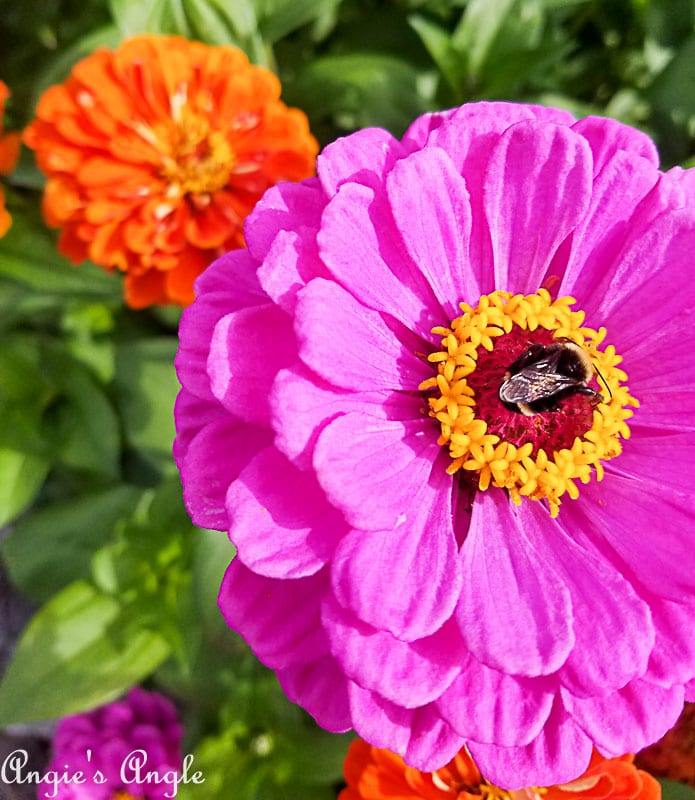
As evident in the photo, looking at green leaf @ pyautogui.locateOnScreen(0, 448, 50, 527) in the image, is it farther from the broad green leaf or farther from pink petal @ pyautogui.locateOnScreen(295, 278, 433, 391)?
the broad green leaf

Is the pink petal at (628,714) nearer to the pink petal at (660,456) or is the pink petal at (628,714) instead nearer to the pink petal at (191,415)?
the pink petal at (660,456)

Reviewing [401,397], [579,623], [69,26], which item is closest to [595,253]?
[401,397]

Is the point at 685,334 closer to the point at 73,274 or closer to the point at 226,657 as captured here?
the point at 226,657

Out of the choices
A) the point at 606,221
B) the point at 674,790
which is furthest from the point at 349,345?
the point at 674,790

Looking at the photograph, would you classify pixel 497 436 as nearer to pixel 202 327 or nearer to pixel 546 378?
pixel 546 378

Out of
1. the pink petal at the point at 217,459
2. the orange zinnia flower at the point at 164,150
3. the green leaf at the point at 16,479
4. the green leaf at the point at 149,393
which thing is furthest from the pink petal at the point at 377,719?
the green leaf at the point at 16,479

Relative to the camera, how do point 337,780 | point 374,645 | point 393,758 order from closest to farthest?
1. point 374,645
2. point 393,758
3. point 337,780
